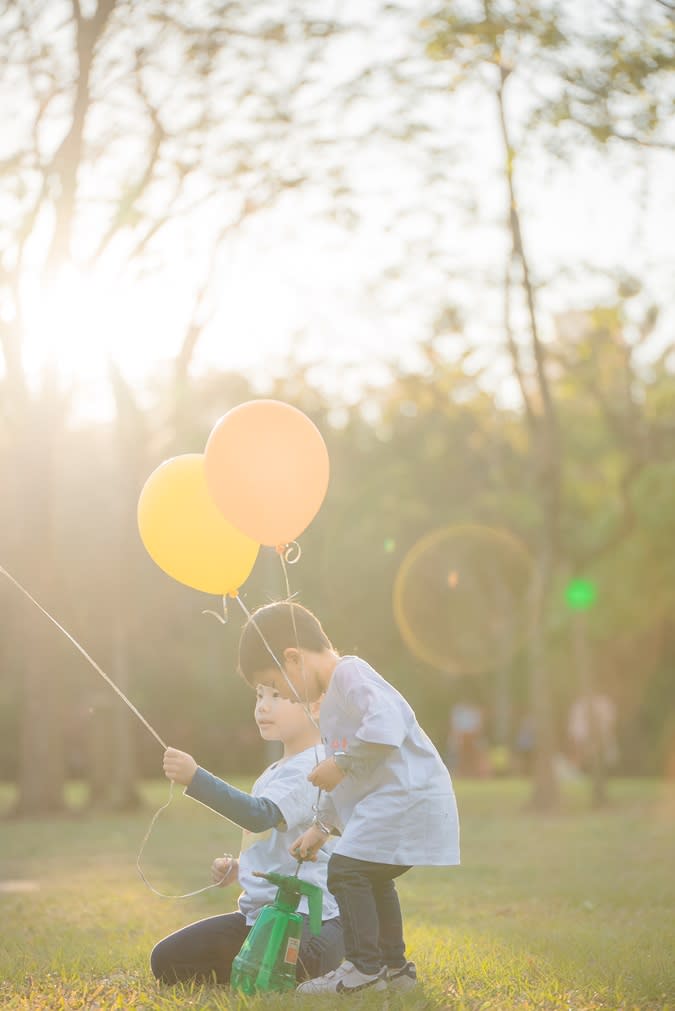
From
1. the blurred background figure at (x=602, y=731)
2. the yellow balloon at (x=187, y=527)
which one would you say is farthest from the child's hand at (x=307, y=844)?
the blurred background figure at (x=602, y=731)

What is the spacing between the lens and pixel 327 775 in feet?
15.1

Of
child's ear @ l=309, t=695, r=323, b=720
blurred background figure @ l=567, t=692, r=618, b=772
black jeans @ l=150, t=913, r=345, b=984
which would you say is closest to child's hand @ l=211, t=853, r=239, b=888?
black jeans @ l=150, t=913, r=345, b=984

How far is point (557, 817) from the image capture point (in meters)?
17.0

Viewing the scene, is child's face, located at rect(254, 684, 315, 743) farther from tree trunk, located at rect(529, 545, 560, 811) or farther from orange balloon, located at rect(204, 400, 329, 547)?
tree trunk, located at rect(529, 545, 560, 811)

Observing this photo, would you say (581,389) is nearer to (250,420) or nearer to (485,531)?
(485,531)

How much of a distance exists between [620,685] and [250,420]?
26807mm

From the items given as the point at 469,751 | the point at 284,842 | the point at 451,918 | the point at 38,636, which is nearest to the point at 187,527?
the point at 284,842

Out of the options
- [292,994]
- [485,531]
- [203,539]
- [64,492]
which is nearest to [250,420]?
[203,539]

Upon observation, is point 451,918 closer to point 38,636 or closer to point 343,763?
point 343,763

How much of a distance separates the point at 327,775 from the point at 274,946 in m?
0.65

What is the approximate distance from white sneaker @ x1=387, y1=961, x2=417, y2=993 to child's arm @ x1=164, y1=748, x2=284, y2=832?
2.41 feet

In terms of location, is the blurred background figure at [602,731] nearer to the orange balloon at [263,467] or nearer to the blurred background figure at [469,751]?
the blurred background figure at [469,751]

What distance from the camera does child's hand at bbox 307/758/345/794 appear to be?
459 centimetres

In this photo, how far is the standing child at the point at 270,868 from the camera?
493 centimetres
